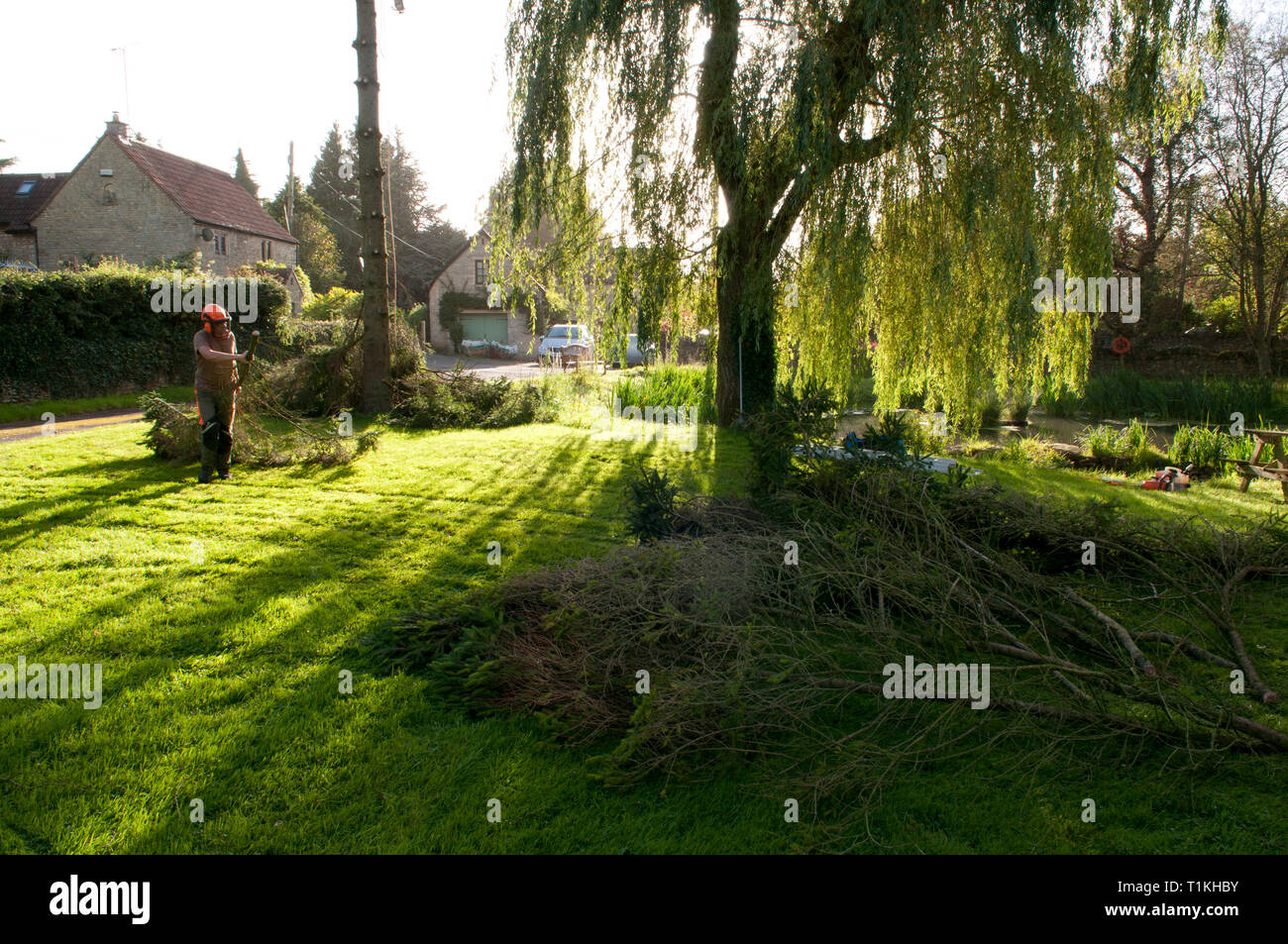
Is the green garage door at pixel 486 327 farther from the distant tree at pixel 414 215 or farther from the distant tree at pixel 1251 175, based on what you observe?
the distant tree at pixel 1251 175

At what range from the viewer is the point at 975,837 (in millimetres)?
3340

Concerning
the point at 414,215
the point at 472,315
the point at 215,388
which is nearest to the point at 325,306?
the point at 472,315

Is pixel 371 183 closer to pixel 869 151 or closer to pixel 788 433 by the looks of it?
pixel 869 151

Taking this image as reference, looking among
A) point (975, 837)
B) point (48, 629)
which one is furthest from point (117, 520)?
point (975, 837)

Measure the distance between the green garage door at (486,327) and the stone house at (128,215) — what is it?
617 inches

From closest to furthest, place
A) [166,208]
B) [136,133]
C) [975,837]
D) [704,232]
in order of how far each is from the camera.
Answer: [975,837]
[704,232]
[166,208]
[136,133]

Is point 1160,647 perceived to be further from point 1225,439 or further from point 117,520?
point 1225,439

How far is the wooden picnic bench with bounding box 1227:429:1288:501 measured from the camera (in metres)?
11.3

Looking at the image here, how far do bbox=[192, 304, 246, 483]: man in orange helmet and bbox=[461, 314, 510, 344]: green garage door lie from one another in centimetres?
4072

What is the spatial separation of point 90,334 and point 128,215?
70.4 feet

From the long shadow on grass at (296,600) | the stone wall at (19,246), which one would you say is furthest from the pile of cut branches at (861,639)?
the stone wall at (19,246)

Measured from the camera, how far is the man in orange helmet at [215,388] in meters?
9.91

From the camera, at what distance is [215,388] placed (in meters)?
9.98
